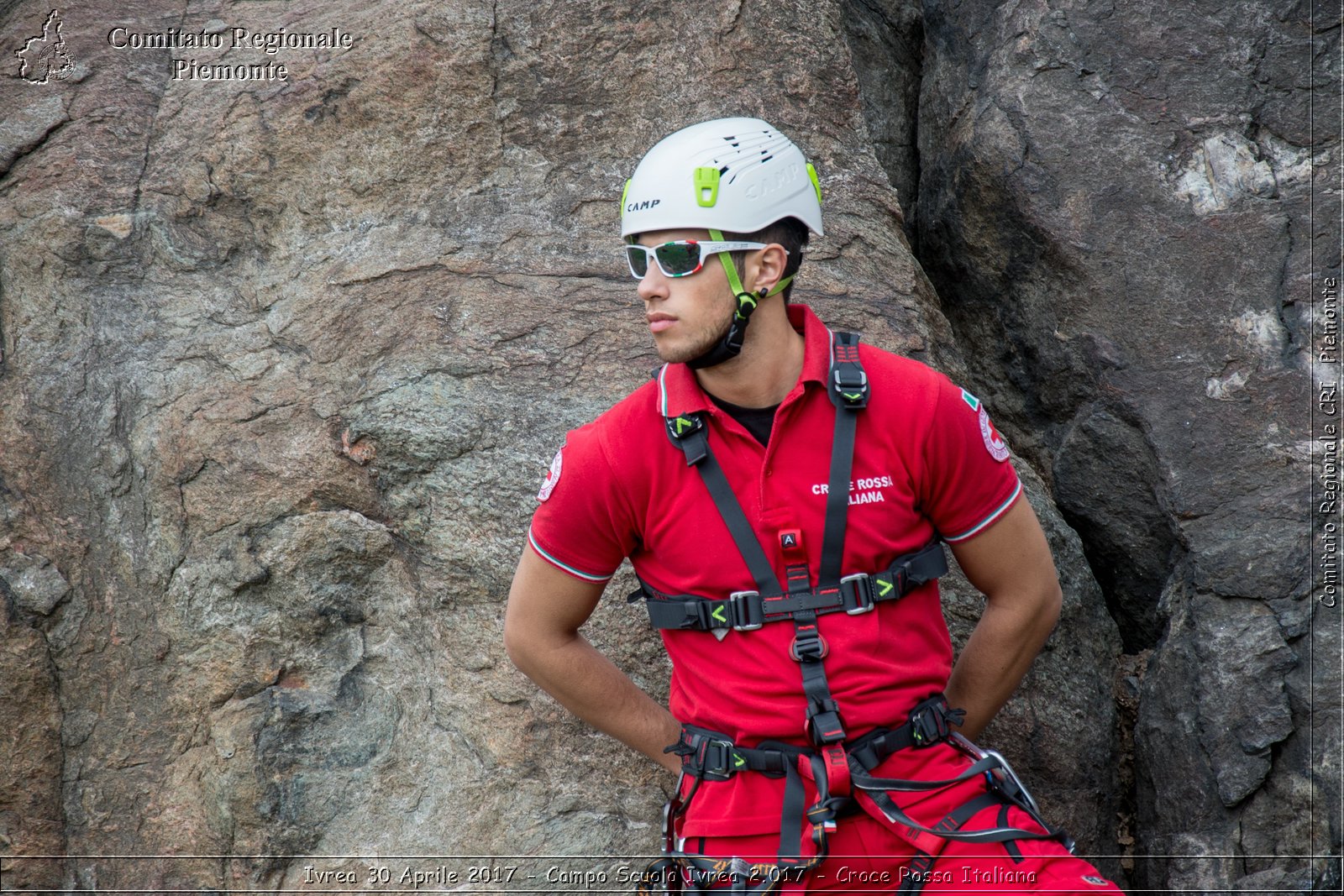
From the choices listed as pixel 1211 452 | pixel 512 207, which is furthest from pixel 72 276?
pixel 1211 452

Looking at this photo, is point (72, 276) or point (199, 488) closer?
point (199, 488)

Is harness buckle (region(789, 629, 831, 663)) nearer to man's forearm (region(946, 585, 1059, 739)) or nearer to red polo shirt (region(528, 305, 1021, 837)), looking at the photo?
red polo shirt (region(528, 305, 1021, 837))

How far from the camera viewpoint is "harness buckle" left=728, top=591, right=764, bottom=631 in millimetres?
3637

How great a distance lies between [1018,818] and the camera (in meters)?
3.61

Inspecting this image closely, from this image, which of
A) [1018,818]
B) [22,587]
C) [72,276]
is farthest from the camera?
[72,276]

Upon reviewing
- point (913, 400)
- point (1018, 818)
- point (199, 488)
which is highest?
point (913, 400)

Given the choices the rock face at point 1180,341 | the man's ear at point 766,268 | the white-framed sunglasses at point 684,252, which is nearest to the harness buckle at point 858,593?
the man's ear at point 766,268

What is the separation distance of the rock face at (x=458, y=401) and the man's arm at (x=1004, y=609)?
701 mm

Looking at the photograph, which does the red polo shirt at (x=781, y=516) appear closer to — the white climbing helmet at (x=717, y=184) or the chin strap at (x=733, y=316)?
the chin strap at (x=733, y=316)

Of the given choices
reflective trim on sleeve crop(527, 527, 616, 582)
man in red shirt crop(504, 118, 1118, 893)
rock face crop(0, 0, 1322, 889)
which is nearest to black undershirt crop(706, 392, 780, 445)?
man in red shirt crop(504, 118, 1118, 893)

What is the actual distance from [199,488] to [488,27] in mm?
2705

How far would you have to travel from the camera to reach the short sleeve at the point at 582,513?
3740mm

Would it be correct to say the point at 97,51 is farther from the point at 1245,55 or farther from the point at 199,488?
the point at 1245,55

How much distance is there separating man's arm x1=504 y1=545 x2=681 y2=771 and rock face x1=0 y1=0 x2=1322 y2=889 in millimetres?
562
